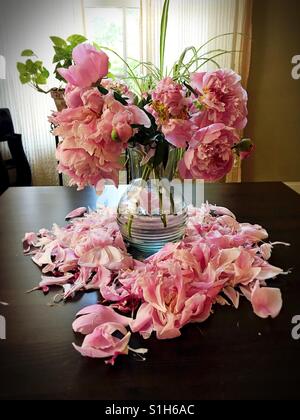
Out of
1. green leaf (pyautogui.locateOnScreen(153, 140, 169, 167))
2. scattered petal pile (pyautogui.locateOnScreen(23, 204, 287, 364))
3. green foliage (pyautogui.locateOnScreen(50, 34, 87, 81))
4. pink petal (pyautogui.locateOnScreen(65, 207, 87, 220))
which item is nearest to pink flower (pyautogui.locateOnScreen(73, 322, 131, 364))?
scattered petal pile (pyautogui.locateOnScreen(23, 204, 287, 364))

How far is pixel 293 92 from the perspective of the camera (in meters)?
3.15

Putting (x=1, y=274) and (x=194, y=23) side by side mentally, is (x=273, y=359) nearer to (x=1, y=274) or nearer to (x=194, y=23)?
(x=1, y=274)

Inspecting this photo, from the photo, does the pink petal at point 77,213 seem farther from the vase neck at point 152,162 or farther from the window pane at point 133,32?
the window pane at point 133,32

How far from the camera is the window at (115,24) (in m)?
2.80

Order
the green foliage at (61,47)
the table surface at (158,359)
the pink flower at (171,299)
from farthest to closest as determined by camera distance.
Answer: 1. the green foliage at (61,47)
2. the pink flower at (171,299)
3. the table surface at (158,359)

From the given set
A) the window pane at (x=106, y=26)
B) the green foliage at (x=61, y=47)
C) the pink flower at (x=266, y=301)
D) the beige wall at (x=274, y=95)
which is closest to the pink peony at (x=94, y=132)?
the pink flower at (x=266, y=301)

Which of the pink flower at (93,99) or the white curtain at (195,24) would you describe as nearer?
the pink flower at (93,99)

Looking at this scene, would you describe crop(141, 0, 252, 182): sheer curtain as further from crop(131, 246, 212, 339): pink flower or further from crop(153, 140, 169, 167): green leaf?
crop(131, 246, 212, 339): pink flower

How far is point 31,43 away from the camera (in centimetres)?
279

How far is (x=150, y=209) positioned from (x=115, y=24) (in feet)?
8.55

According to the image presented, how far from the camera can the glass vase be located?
78 centimetres

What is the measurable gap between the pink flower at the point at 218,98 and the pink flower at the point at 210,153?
0.02m

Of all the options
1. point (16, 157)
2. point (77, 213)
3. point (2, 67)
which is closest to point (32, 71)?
point (2, 67)

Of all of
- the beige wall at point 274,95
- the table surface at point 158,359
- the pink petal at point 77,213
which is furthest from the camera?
the beige wall at point 274,95
